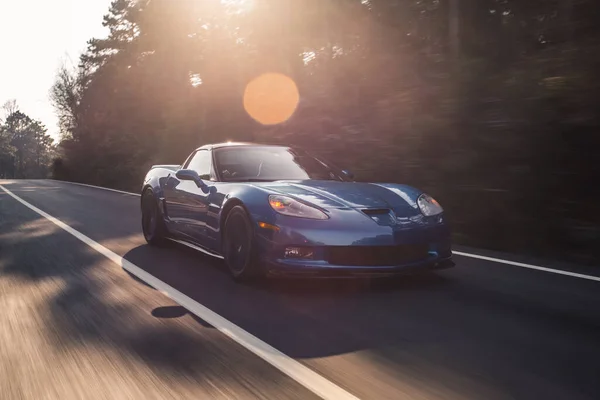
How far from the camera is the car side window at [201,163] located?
7146mm

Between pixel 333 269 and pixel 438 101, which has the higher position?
pixel 438 101

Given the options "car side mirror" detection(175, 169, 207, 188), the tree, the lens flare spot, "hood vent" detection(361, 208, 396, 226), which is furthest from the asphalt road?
the tree

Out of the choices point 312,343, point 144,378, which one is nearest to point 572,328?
point 312,343

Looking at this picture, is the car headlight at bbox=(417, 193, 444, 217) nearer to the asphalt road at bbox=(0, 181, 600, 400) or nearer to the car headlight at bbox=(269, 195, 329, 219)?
the asphalt road at bbox=(0, 181, 600, 400)

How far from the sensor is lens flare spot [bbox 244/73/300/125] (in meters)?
16.2

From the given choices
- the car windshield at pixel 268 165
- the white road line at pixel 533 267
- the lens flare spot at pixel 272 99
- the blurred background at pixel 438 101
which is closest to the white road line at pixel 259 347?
the car windshield at pixel 268 165

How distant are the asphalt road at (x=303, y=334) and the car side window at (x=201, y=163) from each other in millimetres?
991

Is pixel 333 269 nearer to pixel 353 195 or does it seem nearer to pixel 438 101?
pixel 353 195

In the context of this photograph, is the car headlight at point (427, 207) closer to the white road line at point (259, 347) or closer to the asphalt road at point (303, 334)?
the asphalt road at point (303, 334)

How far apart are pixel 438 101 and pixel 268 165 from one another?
505 cm

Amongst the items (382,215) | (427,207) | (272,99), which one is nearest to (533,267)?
(427,207)

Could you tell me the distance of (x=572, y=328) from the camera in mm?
4418

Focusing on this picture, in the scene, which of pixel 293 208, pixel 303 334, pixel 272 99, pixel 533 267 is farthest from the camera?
pixel 272 99

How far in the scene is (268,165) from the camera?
698 centimetres
